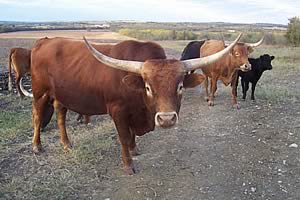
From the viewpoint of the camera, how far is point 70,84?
265 inches

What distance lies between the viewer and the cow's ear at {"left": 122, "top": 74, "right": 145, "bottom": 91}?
5625mm

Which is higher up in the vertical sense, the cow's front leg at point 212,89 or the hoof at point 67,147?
the cow's front leg at point 212,89

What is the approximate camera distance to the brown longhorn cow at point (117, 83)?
5.36 meters

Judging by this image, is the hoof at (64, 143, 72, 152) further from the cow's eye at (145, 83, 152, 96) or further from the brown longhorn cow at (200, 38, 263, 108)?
the brown longhorn cow at (200, 38, 263, 108)

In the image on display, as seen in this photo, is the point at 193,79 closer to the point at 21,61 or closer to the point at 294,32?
the point at 21,61

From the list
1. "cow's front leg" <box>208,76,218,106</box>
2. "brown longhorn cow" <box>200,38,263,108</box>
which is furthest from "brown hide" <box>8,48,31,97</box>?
"cow's front leg" <box>208,76,218,106</box>

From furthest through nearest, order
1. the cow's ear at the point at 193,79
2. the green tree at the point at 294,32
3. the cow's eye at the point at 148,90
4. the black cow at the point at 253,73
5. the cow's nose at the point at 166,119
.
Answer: the green tree at the point at 294,32 < the black cow at the point at 253,73 < the cow's ear at the point at 193,79 < the cow's eye at the point at 148,90 < the cow's nose at the point at 166,119

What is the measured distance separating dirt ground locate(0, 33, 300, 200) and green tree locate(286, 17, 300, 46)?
31.9 meters

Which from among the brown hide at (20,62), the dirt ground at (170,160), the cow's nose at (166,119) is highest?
Result: the cow's nose at (166,119)

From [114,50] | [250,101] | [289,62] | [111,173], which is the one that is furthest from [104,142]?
[289,62]

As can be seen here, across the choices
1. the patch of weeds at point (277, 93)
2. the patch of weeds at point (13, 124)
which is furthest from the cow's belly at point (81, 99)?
the patch of weeds at point (277, 93)

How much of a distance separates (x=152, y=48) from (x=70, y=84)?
1372 millimetres

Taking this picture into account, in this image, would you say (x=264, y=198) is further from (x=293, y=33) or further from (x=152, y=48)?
(x=293, y=33)

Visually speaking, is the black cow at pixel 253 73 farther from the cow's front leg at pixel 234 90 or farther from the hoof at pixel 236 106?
the hoof at pixel 236 106
